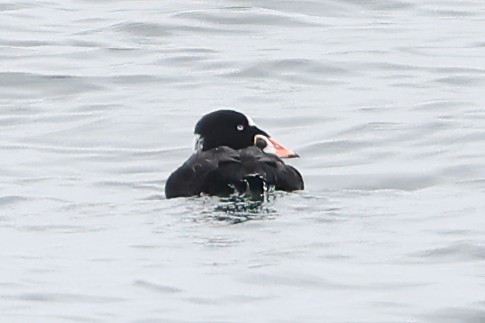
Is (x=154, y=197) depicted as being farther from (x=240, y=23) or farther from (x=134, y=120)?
(x=240, y=23)

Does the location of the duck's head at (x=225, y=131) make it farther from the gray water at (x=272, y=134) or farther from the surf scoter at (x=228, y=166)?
the gray water at (x=272, y=134)

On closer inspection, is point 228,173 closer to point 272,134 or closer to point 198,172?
point 198,172

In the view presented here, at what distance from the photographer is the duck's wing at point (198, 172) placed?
35.7 feet

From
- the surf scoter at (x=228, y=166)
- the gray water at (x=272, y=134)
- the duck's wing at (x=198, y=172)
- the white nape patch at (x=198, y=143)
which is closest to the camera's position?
the gray water at (x=272, y=134)

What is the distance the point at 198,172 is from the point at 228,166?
24 cm

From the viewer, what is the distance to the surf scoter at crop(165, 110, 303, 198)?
10.7 meters

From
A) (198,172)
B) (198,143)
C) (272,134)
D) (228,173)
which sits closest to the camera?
(228,173)

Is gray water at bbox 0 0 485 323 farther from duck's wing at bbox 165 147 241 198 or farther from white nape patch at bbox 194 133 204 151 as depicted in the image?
white nape patch at bbox 194 133 204 151

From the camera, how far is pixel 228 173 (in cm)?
1072

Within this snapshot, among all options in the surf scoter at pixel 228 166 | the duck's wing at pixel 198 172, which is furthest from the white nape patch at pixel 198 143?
the duck's wing at pixel 198 172

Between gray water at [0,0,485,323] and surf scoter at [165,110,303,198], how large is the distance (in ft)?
0.39

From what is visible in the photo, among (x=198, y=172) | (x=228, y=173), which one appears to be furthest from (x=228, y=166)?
(x=198, y=172)

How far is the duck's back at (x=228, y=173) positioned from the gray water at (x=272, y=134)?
11 centimetres

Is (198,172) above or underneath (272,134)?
above
